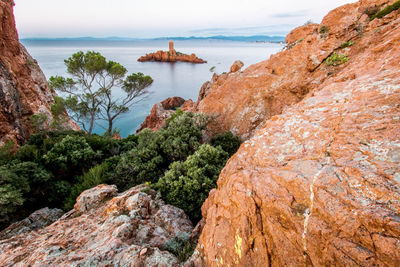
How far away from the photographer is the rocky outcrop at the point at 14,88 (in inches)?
480

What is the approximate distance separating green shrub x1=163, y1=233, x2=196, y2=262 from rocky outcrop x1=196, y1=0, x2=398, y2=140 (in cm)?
682

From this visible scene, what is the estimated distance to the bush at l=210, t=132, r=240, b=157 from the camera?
9.22m

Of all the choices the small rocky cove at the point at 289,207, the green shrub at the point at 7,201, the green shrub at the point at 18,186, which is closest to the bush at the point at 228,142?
the small rocky cove at the point at 289,207

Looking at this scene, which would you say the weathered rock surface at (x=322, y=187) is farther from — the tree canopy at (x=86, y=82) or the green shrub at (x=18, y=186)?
the tree canopy at (x=86, y=82)

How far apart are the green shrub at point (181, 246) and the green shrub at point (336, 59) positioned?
8.75 metres

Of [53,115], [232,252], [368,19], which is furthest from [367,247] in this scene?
[53,115]

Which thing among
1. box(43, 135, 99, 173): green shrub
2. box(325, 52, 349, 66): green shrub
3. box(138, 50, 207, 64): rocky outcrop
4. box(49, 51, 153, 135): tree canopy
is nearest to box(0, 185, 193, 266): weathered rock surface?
box(43, 135, 99, 173): green shrub

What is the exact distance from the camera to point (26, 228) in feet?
19.2

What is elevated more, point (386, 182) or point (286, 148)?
point (386, 182)

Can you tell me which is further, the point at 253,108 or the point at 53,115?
the point at 53,115

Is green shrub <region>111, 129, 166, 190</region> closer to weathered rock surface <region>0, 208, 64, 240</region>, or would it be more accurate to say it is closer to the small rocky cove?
the small rocky cove

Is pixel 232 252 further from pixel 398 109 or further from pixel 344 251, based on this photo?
pixel 398 109

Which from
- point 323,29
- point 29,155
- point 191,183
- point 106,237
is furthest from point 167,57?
point 106,237

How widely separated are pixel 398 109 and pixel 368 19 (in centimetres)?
768
